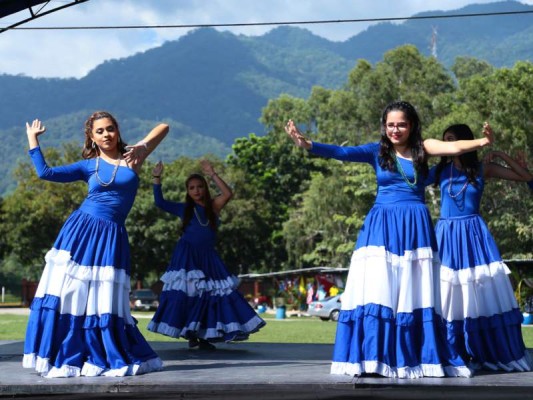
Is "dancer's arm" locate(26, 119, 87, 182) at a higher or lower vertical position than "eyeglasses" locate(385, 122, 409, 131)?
lower

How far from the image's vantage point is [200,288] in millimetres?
11148

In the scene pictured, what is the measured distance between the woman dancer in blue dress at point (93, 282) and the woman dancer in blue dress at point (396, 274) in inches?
61.2

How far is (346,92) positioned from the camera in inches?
2158

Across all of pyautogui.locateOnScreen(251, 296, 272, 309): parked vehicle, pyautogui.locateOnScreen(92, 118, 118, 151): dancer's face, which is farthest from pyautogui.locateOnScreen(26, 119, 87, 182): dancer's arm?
pyautogui.locateOnScreen(251, 296, 272, 309): parked vehicle

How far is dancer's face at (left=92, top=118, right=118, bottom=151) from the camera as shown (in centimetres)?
849

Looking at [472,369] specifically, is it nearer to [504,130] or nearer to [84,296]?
[84,296]

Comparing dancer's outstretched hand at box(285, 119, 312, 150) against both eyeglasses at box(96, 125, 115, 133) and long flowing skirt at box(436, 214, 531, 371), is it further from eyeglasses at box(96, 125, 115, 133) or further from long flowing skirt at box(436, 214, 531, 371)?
long flowing skirt at box(436, 214, 531, 371)

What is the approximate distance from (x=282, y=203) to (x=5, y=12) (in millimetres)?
49977

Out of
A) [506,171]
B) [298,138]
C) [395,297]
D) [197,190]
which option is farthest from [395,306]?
[197,190]

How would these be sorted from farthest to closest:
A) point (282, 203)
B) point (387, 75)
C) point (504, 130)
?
point (282, 203), point (387, 75), point (504, 130)

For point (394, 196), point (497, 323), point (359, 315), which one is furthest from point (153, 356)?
point (497, 323)

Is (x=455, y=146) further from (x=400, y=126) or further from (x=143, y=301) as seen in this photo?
(x=143, y=301)

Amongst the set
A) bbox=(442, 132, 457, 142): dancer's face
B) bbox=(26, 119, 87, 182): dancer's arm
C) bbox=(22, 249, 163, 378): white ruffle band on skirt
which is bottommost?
bbox=(22, 249, 163, 378): white ruffle band on skirt

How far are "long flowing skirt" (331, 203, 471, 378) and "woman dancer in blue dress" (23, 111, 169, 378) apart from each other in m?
1.71
